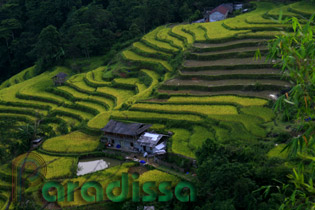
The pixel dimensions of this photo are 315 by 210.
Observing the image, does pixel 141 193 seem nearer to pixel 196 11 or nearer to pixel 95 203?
pixel 95 203

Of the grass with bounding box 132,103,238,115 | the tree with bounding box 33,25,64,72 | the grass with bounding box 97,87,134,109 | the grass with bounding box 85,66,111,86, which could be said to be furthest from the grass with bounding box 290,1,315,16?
the tree with bounding box 33,25,64,72

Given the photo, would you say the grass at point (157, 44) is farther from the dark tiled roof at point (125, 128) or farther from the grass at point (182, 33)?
the dark tiled roof at point (125, 128)

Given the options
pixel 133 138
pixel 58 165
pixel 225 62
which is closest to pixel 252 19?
pixel 225 62

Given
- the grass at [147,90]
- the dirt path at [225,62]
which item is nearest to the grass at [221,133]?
the grass at [147,90]

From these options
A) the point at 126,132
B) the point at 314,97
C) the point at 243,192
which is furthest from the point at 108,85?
the point at 314,97

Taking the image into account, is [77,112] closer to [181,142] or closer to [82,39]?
[181,142]

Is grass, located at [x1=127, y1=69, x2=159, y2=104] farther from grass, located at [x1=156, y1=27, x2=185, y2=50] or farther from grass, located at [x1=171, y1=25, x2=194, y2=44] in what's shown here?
grass, located at [x1=171, y1=25, x2=194, y2=44]

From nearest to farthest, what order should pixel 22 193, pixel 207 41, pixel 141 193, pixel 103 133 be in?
pixel 141 193
pixel 22 193
pixel 103 133
pixel 207 41
